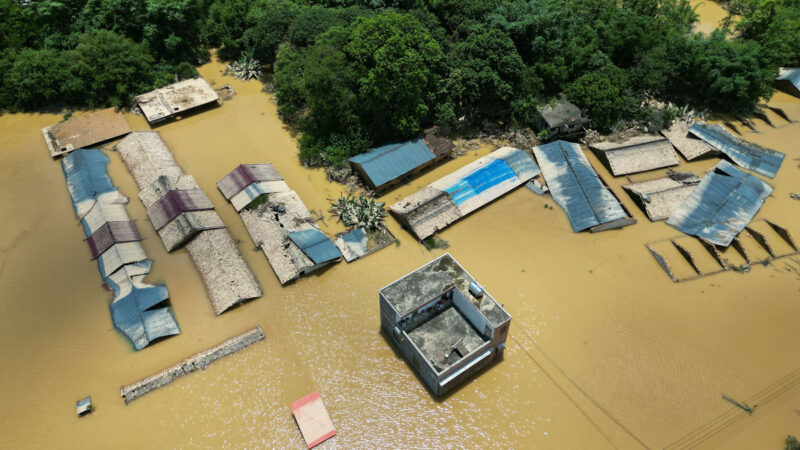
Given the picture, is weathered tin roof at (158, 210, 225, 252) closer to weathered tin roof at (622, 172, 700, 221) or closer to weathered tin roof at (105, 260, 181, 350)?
weathered tin roof at (105, 260, 181, 350)

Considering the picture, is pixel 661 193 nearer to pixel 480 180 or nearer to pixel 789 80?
pixel 480 180

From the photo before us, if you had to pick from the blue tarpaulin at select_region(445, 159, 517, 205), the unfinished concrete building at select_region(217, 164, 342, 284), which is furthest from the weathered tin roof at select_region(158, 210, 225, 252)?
the blue tarpaulin at select_region(445, 159, 517, 205)

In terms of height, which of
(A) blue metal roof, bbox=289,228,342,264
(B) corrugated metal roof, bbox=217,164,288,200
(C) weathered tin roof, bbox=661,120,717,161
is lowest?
(C) weathered tin roof, bbox=661,120,717,161

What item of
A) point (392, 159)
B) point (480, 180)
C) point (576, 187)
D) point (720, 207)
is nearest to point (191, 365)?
point (392, 159)

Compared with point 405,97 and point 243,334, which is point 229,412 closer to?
point 243,334

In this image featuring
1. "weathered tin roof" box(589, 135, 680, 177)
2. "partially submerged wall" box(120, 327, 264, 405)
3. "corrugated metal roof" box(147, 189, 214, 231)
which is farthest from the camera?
"weathered tin roof" box(589, 135, 680, 177)

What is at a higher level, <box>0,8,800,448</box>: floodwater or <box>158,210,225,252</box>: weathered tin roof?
<box>158,210,225,252</box>: weathered tin roof
